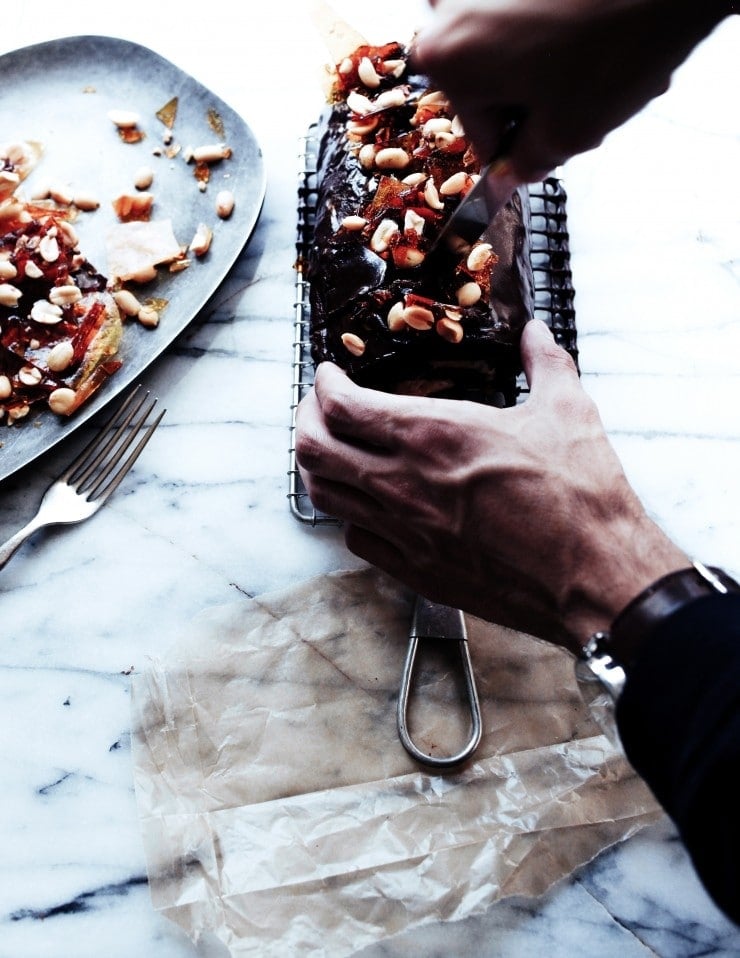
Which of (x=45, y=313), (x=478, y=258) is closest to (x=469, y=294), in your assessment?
(x=478, y=258)

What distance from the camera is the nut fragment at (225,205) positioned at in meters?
1.51

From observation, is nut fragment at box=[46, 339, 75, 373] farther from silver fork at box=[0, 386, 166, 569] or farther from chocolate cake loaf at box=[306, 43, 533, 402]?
chocolate cake loaf at box=[306, 43, 533, 402]

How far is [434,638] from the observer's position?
1.34 metres

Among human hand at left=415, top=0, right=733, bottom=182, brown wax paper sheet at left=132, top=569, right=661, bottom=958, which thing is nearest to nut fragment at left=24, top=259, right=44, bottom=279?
brown wax paper sheet at left=132, top=569, right=661, bottom=958

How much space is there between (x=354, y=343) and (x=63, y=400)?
0.52 m

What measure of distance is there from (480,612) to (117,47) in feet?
4.25

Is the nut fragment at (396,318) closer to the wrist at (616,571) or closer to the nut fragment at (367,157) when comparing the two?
the nut fragment at (367,157)

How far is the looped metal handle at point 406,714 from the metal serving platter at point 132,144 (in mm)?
700

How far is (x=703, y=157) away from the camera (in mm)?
1620

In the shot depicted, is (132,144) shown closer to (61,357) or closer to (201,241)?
(201,241)

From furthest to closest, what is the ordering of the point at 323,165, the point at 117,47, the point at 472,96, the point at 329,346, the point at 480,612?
the point at 117,47 → the point at 323,165 → the point at 329,346 → the point at 480,612 → the point at 472,96

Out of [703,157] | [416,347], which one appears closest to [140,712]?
[416,347]

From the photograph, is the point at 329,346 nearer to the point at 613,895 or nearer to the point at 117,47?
the point at 117,47

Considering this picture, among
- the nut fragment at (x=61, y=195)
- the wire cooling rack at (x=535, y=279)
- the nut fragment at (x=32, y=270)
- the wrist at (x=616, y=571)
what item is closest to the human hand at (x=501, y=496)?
the wrist at (x=616, y=571)
